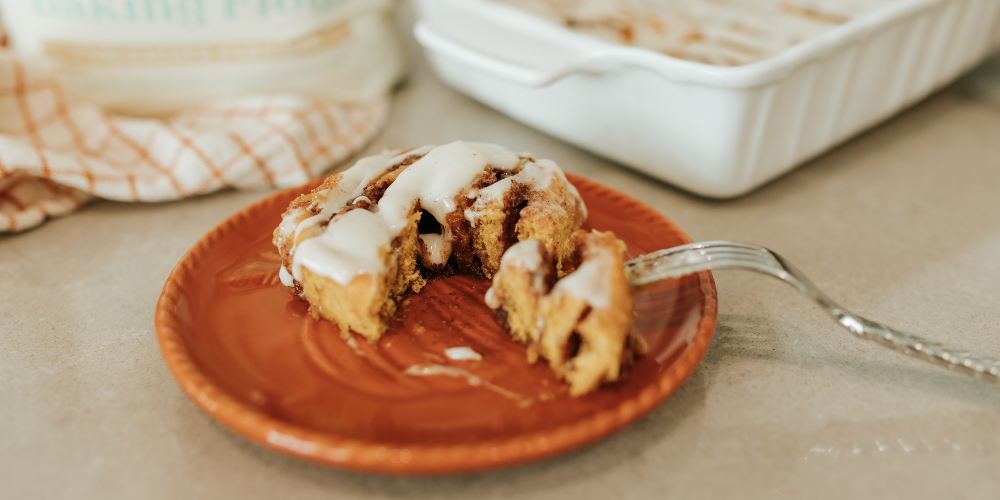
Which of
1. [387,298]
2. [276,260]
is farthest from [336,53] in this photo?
[387,298]

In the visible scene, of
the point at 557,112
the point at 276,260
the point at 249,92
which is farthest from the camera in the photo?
the point at 249,92

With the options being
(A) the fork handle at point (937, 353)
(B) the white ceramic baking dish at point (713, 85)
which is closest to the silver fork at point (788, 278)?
(A) the fork handle at point (937, 353)

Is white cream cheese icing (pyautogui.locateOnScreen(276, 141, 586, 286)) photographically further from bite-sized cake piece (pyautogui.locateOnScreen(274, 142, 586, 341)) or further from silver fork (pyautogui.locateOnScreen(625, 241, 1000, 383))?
silver fork (pyautogui.locateOnScreen(625, 241, 1000, 383))

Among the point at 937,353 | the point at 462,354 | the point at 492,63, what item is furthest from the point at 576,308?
the point at 492,63

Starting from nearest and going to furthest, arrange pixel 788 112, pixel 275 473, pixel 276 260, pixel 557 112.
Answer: pixel 275 473
pixel 276 260
pixel 788 112
pixel 557 112

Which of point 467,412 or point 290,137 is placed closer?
point 467,412

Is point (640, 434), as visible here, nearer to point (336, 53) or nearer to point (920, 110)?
point (336, 53)

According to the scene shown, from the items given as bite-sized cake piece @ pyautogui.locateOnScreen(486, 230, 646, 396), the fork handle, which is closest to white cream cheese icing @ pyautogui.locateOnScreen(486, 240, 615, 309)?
bite-sized cake piece @ pyautogui.locateOnScreen(486, 230, 646, 396)

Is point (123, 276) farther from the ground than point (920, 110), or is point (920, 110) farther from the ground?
point (920, 110)
